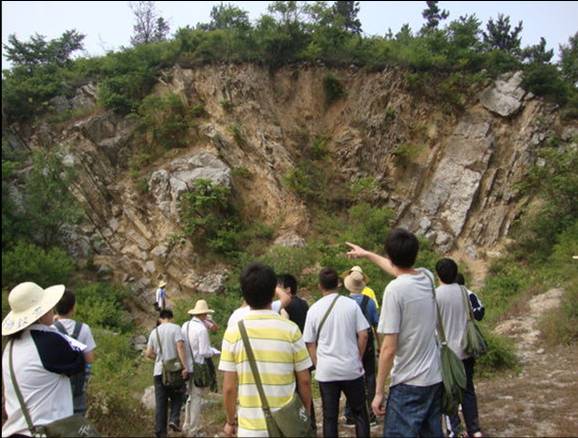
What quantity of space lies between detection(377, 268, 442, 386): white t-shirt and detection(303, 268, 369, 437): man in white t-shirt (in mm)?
729

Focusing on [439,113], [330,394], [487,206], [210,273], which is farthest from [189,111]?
[330,394]

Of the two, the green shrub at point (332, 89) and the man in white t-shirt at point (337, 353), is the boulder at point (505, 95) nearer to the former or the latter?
the green shrub at point (332, 89)

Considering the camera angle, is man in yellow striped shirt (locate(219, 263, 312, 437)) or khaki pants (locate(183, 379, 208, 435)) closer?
man in yellow striped shirt (locate(219, 263, 312, 437))

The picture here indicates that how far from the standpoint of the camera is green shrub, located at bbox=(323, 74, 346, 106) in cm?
2273

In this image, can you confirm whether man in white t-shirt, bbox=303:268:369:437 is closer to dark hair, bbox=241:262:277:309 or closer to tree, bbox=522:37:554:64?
dark hair, bbox=241:262:277:309

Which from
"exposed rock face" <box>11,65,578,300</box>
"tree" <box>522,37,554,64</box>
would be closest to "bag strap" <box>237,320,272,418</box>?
"exposed rock face" <box>11,65,578,300</box>

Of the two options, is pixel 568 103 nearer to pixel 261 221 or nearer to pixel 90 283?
pixel 261 221

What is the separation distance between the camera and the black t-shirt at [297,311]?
5141 mm

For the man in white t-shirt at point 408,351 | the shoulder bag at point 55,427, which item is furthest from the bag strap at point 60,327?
the man in white t-shirt at point 408,351

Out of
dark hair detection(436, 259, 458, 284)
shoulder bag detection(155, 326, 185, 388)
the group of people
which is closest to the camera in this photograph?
the group of people

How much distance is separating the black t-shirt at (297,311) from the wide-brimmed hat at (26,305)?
7.72 feet

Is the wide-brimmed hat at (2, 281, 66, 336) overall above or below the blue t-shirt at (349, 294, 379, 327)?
above

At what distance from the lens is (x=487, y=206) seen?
20531mm

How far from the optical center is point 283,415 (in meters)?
2.82
